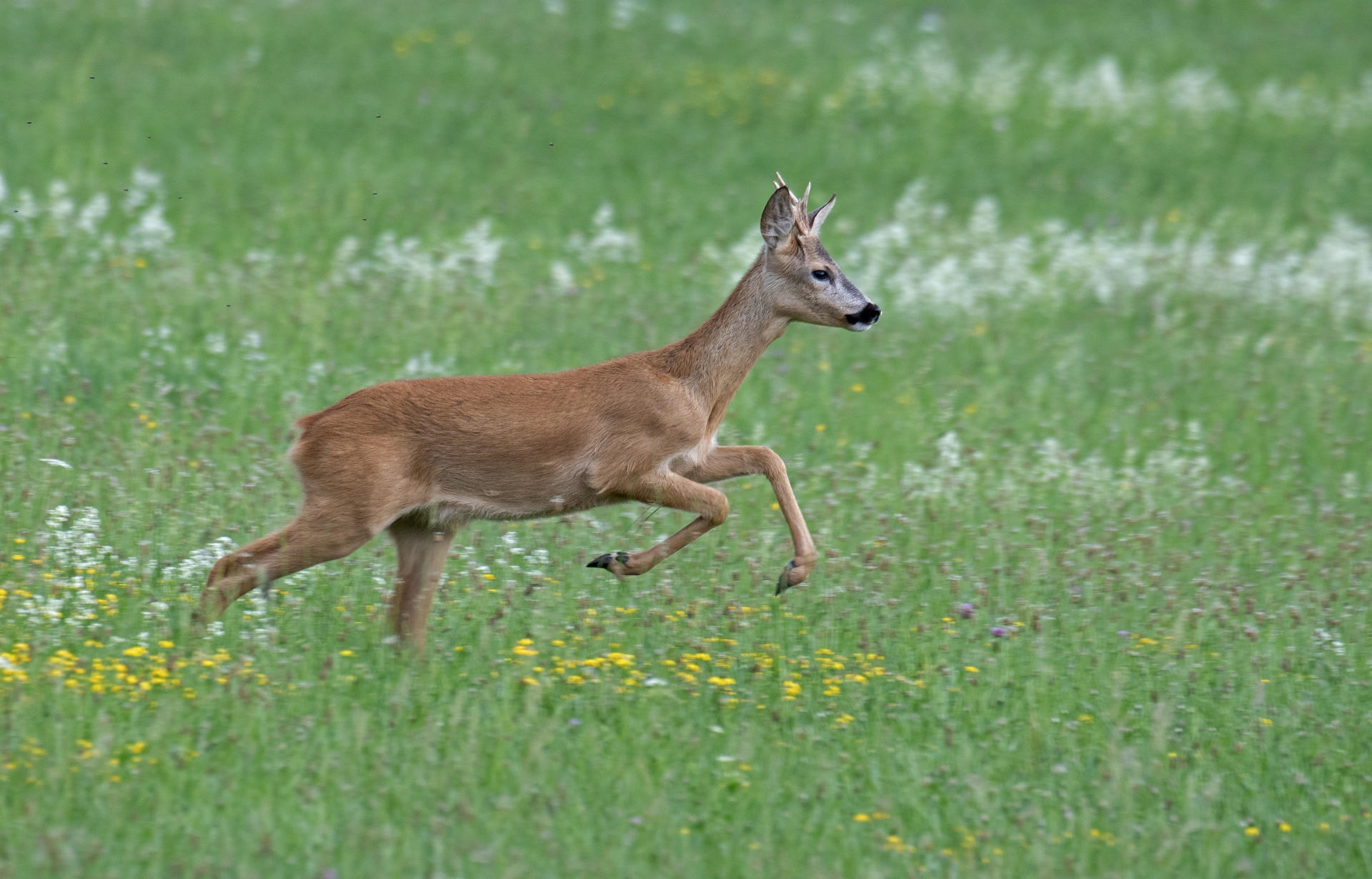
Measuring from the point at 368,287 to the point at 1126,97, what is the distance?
1089cm

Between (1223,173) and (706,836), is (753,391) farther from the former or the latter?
(1223,173)

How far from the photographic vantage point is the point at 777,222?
736 cm

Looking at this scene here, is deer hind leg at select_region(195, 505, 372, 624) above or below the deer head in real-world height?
below

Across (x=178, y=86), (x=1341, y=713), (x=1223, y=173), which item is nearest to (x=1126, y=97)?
(x=1223, y=173)

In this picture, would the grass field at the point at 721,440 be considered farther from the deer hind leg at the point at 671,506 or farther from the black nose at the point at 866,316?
the black nose at the point at 866,316

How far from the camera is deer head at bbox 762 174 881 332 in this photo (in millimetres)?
7273

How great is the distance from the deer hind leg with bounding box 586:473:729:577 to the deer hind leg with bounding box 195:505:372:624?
1050mm

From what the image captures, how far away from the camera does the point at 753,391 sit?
10.9 meters

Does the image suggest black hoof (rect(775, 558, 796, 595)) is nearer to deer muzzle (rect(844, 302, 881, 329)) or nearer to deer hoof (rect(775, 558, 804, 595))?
deer hoof (rect(775, 558, 804, 595))

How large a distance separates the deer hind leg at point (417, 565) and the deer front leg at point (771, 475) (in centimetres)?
110

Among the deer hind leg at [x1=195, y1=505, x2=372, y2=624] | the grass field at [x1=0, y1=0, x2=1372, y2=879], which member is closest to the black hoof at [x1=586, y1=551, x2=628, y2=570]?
the grass field at [x1=0, y1=0, x2=1372, y2=879]

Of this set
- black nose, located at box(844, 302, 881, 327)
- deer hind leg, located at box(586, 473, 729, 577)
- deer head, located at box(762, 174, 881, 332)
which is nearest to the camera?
deer hind leg, located at box(586, 473, 729, 577)

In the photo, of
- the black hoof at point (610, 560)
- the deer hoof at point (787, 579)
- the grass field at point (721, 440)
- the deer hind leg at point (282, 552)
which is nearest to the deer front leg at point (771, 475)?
the deer hoof at point (787, 579)

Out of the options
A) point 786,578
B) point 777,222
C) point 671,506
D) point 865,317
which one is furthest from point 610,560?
point 777,222
